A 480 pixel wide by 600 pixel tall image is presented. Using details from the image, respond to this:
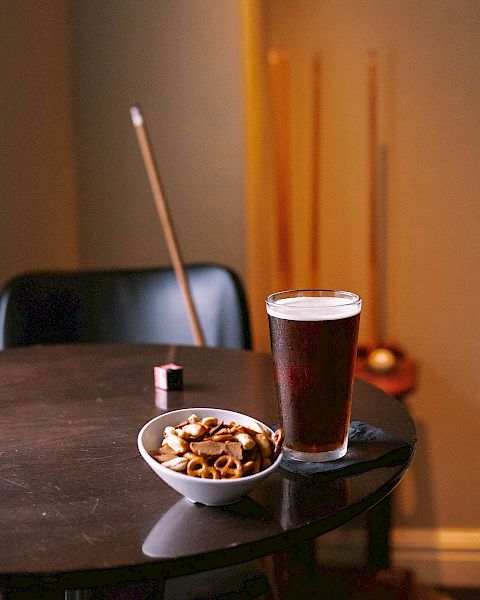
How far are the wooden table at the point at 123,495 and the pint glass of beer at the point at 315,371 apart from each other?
47 millimetres

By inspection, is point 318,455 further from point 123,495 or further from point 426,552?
point 426,552

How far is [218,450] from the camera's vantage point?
767mm

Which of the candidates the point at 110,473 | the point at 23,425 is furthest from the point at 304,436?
the point at 23,425

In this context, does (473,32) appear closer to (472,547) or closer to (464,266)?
(464,266)

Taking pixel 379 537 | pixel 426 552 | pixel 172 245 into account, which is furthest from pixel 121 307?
pixel 426 552

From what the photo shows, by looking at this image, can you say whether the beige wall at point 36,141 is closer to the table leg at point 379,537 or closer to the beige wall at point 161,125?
the beige wall at point 161,125

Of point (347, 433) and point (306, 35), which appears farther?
point (306, 35)

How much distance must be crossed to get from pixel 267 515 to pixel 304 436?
14 cm

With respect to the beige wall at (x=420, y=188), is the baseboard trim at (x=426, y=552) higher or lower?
lower

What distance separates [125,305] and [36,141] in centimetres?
72

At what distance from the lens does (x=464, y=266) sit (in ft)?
8.50

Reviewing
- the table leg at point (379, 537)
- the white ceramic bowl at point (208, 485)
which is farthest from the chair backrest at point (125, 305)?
the white ceramic bowl at point (208, 485)

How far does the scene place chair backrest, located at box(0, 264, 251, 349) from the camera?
6.05ft

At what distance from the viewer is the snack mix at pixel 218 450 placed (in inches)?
29.4
